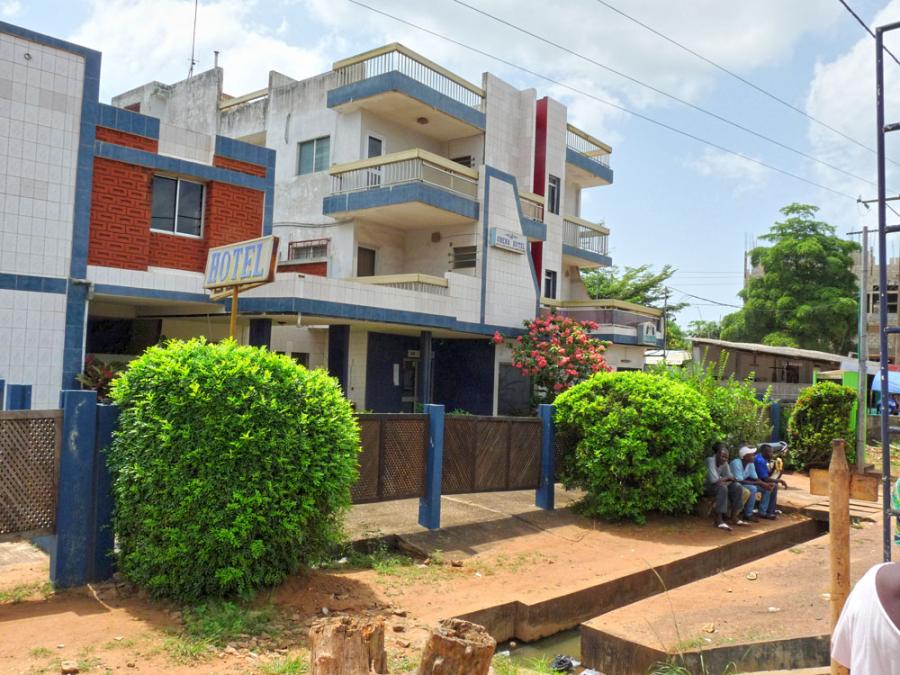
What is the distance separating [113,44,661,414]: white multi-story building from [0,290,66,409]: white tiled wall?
5.12 metres

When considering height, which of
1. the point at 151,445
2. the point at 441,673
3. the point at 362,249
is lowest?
the point at 441,673

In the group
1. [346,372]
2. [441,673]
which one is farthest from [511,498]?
[441,673]

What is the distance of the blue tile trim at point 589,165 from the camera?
25141 millimetres

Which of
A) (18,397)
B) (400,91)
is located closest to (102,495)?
(18,397)

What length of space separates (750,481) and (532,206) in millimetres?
13551

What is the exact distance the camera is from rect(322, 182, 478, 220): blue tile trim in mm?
17656

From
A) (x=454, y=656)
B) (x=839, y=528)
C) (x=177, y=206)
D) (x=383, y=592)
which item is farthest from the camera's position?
(x=177, y=206)

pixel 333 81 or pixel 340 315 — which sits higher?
pixel 333 81

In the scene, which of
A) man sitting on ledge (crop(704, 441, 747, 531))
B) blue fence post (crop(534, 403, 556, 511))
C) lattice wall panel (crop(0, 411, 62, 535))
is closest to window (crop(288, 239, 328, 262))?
blue fence post (crop(534, 403, 556, 511))

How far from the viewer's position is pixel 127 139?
13.2 m

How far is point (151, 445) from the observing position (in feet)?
18.9

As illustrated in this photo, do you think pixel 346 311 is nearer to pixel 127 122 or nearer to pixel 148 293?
pixel 148 293

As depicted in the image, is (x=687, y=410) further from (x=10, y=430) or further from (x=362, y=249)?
(x=362, y=249)

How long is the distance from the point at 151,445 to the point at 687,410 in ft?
23.9
